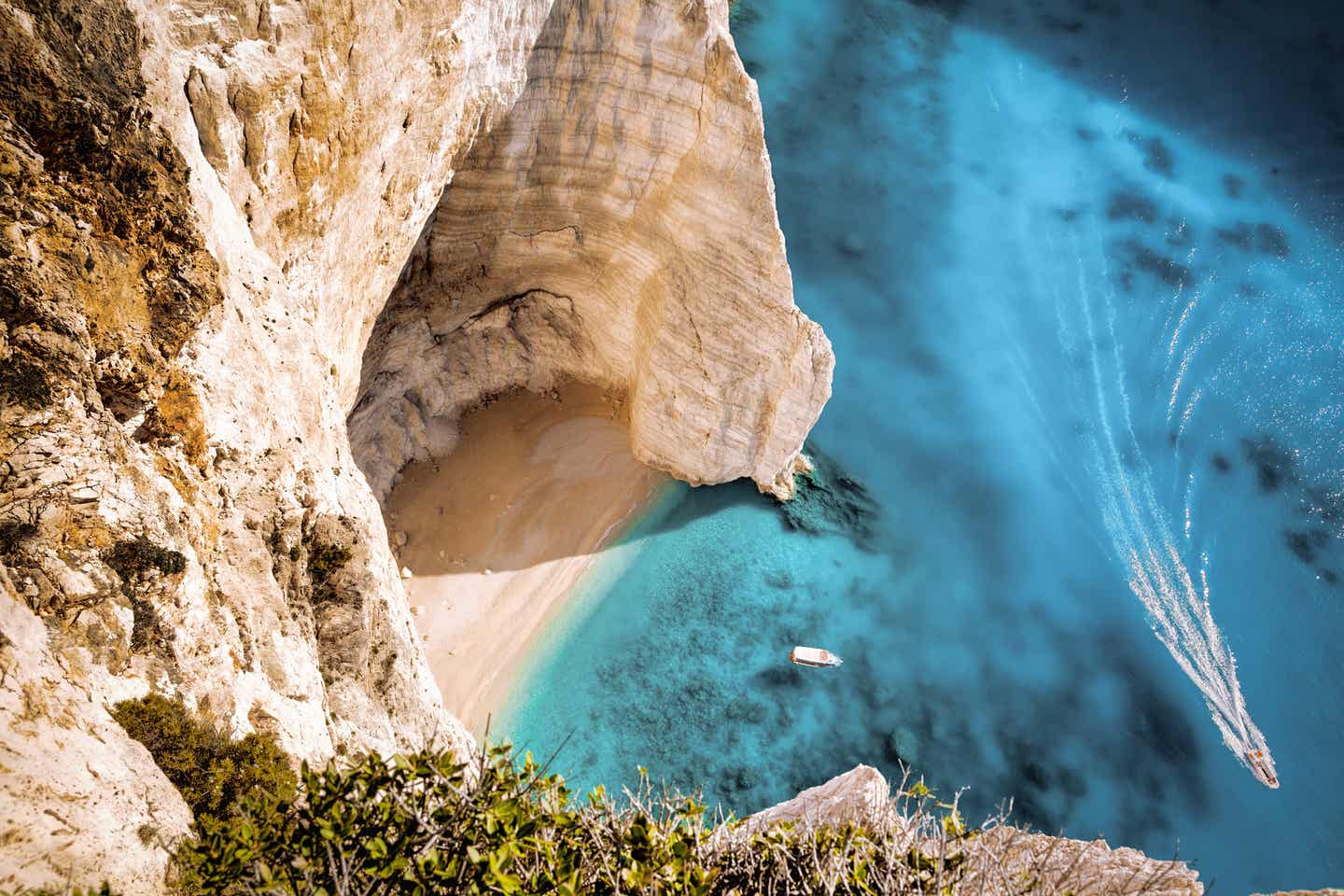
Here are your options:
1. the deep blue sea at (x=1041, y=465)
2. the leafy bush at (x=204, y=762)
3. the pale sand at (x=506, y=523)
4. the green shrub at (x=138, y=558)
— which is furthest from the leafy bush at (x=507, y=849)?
the pale sand at (x=506, y=523)

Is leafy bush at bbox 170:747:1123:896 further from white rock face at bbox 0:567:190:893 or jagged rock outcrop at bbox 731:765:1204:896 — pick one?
white rock face at bbox 0:567:190:893

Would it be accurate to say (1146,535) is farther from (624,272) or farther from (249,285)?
(249,285)

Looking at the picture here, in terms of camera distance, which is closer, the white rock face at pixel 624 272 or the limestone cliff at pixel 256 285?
the limestone cliff at pixel 256 285

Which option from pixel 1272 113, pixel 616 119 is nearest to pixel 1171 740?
pixel 616 119

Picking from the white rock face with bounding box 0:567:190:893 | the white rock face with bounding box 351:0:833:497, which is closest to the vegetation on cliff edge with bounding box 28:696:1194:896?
the white rock face with bounding box 0:567:190:893

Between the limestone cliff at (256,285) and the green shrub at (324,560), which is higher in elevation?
the limestone cliff at (256,285)

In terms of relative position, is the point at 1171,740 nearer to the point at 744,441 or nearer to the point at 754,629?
the point at 754,629

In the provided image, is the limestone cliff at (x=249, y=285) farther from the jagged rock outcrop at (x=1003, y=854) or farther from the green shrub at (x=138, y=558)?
the jagged rock outcrop at (x=1003, y=854)
